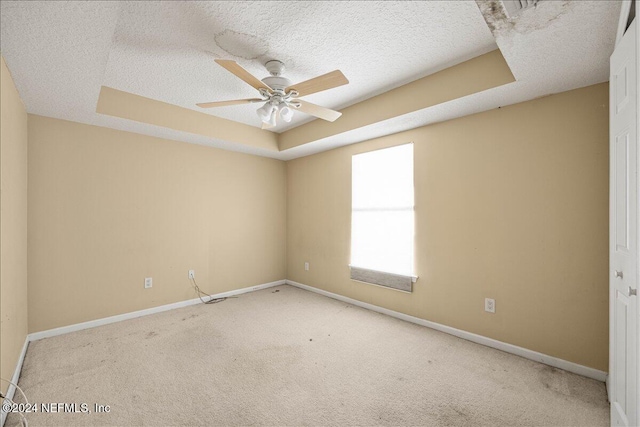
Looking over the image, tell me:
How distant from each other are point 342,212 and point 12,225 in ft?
10.9

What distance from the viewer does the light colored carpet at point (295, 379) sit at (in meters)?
1.74

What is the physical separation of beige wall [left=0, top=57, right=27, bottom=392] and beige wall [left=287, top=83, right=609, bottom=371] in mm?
3390

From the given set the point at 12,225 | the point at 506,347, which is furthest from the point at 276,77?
the point at 506,347

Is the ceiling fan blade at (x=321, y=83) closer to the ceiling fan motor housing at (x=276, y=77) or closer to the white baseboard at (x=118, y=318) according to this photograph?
the ceiling fan motor housing at (x=276, y=77)

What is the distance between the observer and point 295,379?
6.94 feet

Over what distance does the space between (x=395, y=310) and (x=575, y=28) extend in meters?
2.93

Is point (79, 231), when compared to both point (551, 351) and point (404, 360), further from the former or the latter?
point (551, 351)

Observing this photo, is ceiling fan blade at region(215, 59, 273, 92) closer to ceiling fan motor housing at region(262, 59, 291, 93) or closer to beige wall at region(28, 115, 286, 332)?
ceiling fan motor housing at region(262, 59, 291, 93)

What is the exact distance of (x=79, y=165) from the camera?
3045 millimetres

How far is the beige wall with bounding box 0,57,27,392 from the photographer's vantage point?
1.88 meters

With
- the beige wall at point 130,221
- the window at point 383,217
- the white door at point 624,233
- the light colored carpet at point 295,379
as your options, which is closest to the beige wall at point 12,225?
the beige wall at point 130,221

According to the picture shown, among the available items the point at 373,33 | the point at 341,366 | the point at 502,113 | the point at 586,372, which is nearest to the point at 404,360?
the point at 341,366

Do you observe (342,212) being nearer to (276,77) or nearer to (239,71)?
(276,77)

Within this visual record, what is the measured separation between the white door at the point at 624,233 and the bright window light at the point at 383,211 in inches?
70.6
